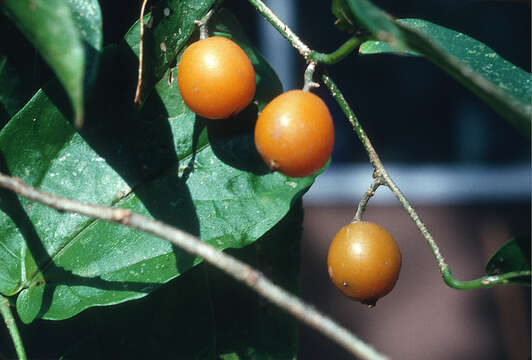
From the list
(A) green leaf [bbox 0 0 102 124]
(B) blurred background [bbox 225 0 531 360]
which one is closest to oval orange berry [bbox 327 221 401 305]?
(A) green leaf [bbox 0 0 102 124]

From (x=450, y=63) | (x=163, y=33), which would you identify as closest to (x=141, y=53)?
(x=163, y=33)

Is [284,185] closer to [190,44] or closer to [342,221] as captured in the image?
[190,44]

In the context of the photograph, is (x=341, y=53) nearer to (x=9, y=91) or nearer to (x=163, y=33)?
(x=163, y=33)

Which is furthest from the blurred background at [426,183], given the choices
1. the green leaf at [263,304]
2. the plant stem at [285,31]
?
the plant stem at [285,31]

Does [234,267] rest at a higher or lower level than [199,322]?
higher

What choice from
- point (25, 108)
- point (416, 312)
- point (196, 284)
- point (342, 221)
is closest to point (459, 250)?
point (416, 312)
